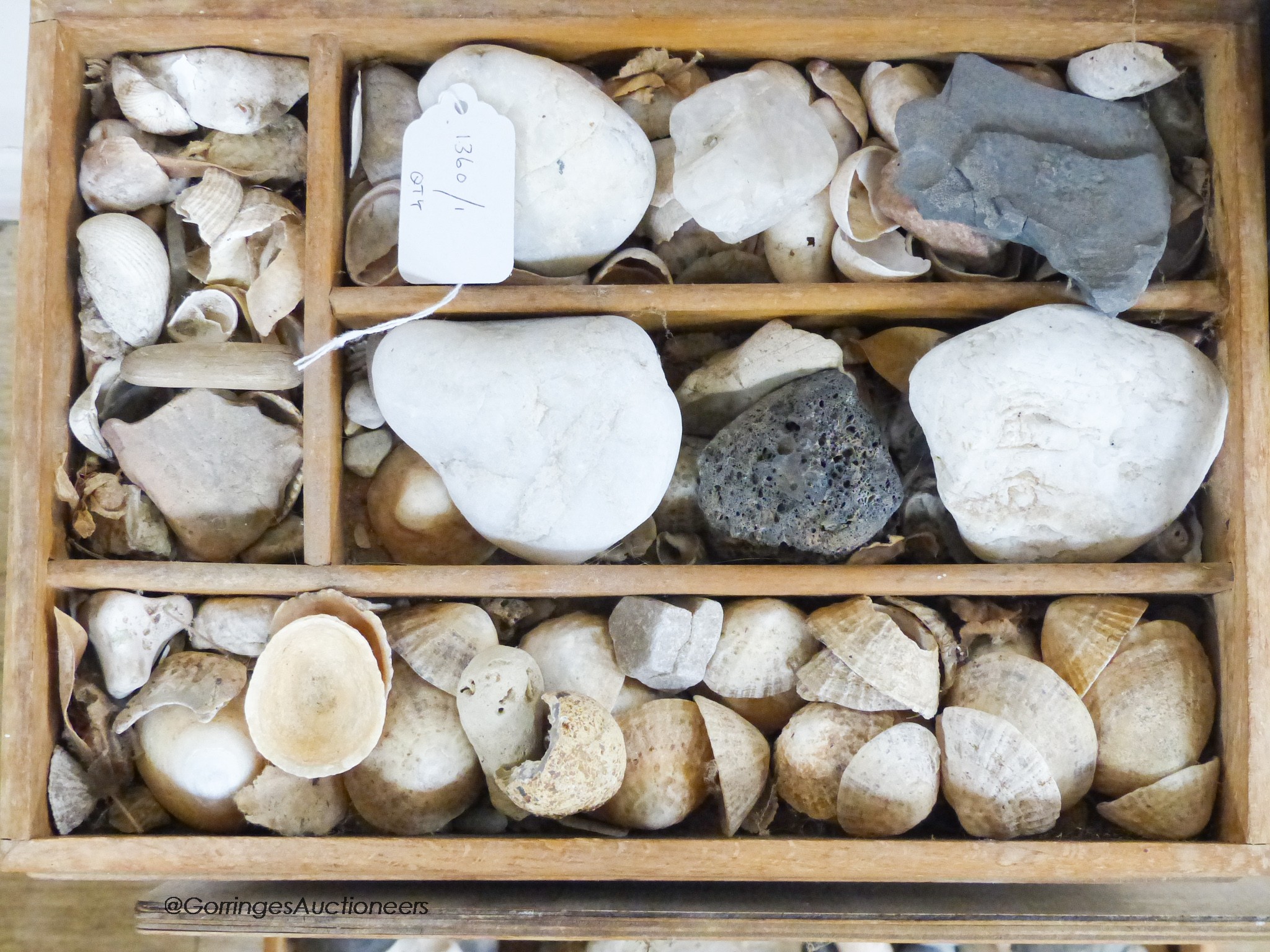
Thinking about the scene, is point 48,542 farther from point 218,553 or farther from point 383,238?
point 383,238

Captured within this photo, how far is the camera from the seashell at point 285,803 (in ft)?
2.64

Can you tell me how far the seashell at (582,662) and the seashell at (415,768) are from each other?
90 mm

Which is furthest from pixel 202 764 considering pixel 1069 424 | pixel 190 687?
pixel 1069 424

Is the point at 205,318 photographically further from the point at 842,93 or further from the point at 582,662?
the point at 842,93

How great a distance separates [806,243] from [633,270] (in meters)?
0.16

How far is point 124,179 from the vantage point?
2.78 ft

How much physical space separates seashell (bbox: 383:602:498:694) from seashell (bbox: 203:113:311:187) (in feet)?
1.39

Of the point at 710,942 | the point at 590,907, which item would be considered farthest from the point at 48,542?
the point at 710,942

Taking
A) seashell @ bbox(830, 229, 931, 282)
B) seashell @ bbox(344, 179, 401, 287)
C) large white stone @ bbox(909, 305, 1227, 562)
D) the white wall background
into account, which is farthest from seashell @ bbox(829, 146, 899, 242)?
the white wall background

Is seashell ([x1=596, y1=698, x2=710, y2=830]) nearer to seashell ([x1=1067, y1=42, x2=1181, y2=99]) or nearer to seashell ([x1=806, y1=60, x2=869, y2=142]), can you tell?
seashell ([x1=806, y1=60, x2=869, y2=142])

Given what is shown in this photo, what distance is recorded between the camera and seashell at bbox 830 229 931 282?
845 millimetres

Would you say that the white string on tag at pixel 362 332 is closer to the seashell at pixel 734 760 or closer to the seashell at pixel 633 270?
the seashell at pixel 633 270

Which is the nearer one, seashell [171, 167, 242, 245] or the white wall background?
seashell [171, 167, 242, 245]

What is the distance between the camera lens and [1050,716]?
82 cm
